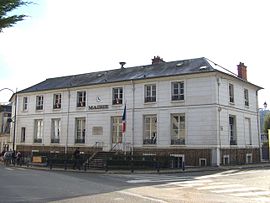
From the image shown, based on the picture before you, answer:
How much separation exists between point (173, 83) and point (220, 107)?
4.33 m

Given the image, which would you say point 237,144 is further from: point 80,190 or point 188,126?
point 80,190

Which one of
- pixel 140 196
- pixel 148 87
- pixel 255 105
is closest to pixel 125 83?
pixel 148 87

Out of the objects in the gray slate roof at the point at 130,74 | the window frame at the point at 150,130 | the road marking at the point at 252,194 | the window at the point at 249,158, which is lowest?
the road marking at the point at 252,194

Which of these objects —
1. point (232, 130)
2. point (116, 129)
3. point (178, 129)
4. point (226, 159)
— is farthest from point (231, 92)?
point (116, 129)

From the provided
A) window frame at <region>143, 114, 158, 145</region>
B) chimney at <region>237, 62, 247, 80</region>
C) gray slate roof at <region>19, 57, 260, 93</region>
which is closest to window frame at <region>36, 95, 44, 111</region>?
gray slate roof at <region>19, 57, 260, 93</region>

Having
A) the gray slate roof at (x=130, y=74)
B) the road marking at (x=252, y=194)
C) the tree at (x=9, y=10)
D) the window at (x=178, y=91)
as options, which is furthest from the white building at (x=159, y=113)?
the tree at (x=9, y=10)

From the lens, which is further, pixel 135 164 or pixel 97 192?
pixel 135 164

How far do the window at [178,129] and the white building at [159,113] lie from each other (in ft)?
0.15

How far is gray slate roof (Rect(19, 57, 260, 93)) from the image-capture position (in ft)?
101

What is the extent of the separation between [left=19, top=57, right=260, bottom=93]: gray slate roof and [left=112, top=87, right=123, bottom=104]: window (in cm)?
83

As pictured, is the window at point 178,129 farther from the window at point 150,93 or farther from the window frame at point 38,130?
the window frame at point 38,130

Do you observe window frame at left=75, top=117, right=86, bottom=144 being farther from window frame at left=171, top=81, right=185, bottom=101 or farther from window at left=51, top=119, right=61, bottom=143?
window frame at left=171, top=81, right=185, bottom=101

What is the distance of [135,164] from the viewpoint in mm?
24641

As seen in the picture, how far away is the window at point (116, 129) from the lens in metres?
33.4
